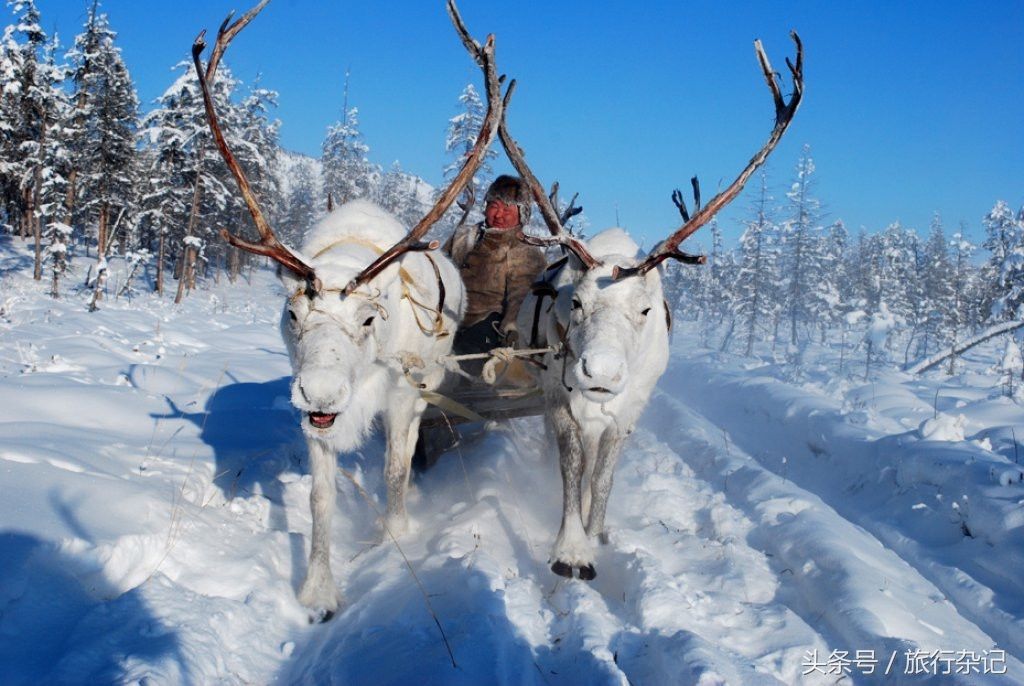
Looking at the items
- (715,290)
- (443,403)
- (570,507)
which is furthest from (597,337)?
(715,290)

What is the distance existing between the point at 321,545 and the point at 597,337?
2.18m

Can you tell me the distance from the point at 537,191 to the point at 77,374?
5.75 meters

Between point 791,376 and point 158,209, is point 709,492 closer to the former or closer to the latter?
point 791,376

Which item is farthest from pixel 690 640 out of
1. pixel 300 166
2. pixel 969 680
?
pixel 300 166

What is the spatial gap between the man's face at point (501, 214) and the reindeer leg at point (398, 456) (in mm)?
2843

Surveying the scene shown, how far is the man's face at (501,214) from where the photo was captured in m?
7.08

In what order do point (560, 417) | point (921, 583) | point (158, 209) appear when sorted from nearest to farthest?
1. point (921, 583)
2. point (560, 417)
3. point (158, 209)

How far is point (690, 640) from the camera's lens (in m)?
2.97

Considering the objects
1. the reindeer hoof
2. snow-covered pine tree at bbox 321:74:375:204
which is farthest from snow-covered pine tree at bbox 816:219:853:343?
the reindeer hoof

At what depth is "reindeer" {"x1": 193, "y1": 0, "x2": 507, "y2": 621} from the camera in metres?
3.38

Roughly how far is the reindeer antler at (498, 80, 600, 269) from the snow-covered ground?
2.10 metres

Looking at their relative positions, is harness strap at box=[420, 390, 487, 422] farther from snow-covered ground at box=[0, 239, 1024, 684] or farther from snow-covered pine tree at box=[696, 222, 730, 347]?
snow-covered pine tree at box=[696, 222, 730, 347]

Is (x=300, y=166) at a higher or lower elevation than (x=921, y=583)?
higher

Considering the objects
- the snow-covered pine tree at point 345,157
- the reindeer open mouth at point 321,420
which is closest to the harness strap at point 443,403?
the reindeer open mouth at point 321,420
